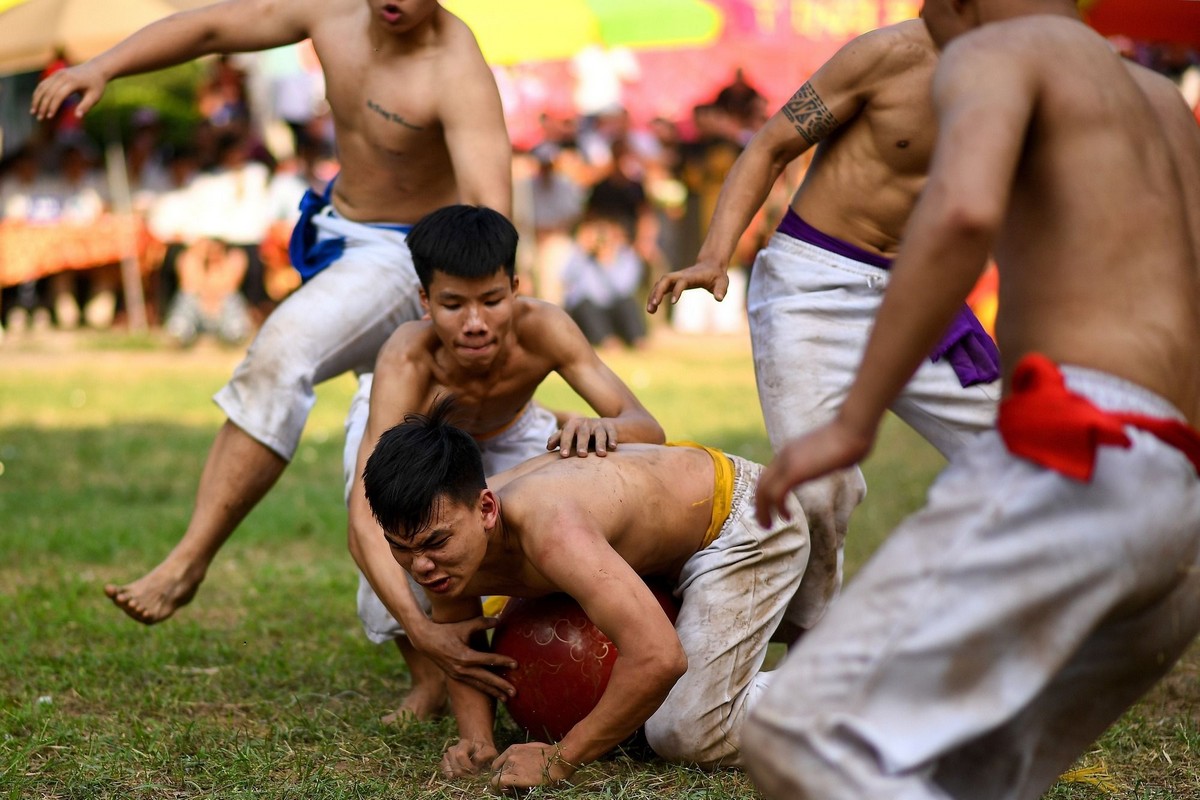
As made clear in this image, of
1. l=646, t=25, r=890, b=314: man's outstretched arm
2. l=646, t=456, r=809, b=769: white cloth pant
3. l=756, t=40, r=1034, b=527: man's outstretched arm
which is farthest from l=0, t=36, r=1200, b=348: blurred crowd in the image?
l=756, t=40, r=1034, b=527: man's outstretched arm

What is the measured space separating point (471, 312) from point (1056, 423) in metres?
2.07

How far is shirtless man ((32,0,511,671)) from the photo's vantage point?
14.4 ft

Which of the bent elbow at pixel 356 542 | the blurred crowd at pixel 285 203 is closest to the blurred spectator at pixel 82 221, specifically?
the blurred crowd at pixel 285 203

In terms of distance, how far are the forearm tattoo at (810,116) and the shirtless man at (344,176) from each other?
35.7 inches

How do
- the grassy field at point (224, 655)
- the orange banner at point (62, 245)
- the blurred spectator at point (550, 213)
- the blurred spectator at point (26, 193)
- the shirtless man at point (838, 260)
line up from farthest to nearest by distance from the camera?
the blurred spectator at point (550, 213)
the blurred spectator at point (26, 193)
the orange banner at point (62, 245)
the shirtless man at point (838, 260)
the grassy field at point (224, 655)

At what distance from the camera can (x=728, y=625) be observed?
147 inches

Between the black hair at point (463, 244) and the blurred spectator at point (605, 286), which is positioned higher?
the black hair at point (463, 244)

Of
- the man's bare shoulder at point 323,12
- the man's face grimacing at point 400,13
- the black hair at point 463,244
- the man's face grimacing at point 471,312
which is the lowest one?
the man's face grimacing at point 471,312

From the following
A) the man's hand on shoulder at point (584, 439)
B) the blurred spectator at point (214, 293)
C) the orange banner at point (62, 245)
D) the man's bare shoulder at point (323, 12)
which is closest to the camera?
the man's hand on shoulder at point (584, 439)

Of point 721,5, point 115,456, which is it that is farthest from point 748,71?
point 115,456

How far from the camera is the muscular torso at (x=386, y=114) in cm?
446

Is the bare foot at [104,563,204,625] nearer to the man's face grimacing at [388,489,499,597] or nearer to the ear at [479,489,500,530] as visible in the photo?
the man's face grimacing at [388,489,499,597]

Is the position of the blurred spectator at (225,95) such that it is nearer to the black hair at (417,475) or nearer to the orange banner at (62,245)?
the orange banner at (62,245)

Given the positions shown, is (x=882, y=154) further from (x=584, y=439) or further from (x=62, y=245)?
(x=62, y=245)
